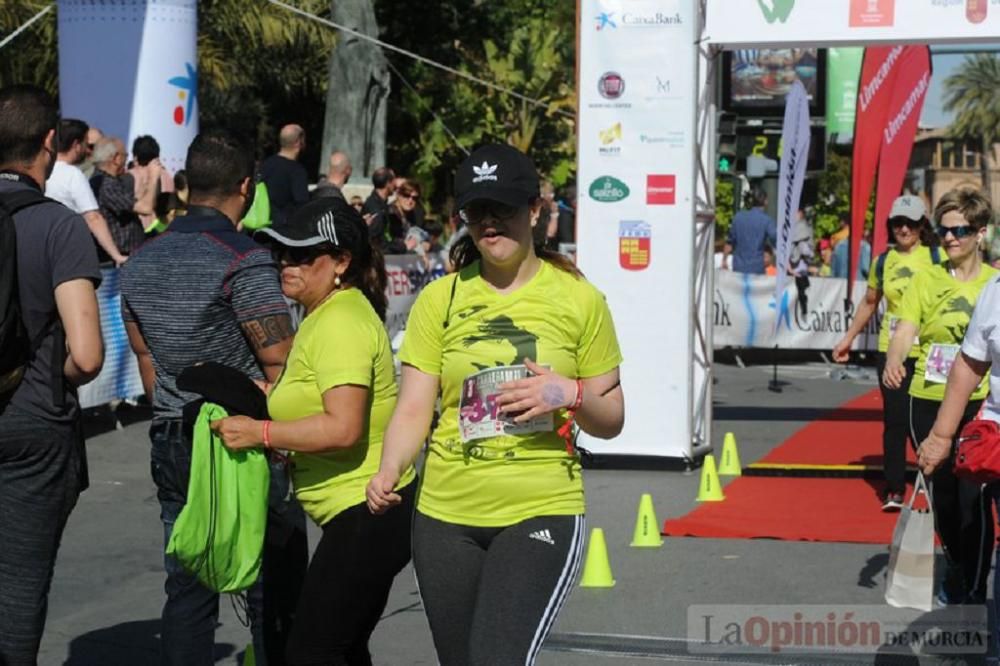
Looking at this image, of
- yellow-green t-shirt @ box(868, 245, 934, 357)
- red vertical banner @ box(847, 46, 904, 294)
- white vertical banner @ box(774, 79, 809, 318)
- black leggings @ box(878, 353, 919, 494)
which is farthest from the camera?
red vertical banner @ box(847, 46, 904, 294)

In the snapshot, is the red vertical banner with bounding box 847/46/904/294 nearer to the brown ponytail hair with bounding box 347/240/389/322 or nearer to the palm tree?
the brown ponytail hair with bounding box 347/240/389/322

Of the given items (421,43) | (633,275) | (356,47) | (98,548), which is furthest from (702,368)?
(421,43)

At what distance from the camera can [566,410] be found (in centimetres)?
444

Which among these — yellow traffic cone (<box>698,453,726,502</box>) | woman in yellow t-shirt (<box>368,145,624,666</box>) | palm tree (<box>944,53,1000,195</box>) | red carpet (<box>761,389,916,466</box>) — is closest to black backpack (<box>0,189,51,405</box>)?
woman in yellow t-shirt (<box>368,145,624,666</box>)

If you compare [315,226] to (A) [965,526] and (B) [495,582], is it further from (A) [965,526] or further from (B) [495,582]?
(A) [965,526]

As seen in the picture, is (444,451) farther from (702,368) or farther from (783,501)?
(702,368)

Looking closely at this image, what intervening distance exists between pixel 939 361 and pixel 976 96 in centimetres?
5647

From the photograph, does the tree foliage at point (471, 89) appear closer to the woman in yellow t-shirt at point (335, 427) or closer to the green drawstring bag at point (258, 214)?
the green drawstring bag at point (258, 214)

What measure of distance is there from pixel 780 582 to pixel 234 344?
396 centimetres

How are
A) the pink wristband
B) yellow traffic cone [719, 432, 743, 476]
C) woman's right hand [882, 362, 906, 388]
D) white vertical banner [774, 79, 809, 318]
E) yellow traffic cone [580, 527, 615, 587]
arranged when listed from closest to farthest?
the pink wristband → yellow traffic cone [580, 527, 615, 587] → woman's right hand [882, 362, 906, 388] → yellow traffic cone [719, 432, 743, 476] → white vertical banner [774, 79, 809, 318]

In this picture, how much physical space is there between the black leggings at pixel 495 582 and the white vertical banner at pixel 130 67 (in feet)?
A: 29.7

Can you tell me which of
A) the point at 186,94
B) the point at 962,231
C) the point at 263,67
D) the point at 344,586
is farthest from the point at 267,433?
the point at 263,67

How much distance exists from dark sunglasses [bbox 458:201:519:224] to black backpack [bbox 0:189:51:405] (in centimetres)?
128

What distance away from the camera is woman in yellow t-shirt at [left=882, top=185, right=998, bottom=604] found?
23.7ft
